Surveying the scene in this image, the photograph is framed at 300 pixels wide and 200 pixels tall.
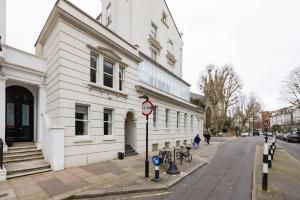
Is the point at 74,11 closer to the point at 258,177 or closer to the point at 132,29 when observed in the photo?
the point at 132,29

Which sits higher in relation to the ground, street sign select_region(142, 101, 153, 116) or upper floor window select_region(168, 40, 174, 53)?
upper floor window select_region(168, 40, 174, 53)

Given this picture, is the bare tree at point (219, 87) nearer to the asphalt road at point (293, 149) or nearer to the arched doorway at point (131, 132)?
the asphalt road at point (293, 149)

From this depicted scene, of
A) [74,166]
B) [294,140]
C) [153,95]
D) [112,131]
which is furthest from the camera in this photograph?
[294,140]

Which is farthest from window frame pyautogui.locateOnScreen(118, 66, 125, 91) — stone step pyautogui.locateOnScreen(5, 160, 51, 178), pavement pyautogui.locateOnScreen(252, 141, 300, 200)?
pavement pyautogui.locateOnScreen(252, 141, 300, 200)

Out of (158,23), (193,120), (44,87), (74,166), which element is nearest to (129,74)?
(44,87)

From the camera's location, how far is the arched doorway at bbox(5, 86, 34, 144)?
465 inches

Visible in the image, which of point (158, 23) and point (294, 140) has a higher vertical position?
point (158, 23)

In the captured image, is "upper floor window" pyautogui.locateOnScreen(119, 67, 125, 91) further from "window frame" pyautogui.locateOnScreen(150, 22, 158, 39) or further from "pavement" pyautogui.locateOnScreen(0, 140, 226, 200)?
"window frame" pyautogui.locateOnScreen(150, 22, 158, 39)

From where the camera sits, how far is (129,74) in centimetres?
1515

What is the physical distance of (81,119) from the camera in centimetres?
1135

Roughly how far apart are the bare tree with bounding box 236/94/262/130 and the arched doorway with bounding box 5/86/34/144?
67771 mm

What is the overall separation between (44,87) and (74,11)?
450cm

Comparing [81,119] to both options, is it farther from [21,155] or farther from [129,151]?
[129,151]

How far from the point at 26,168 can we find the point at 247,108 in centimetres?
7423
